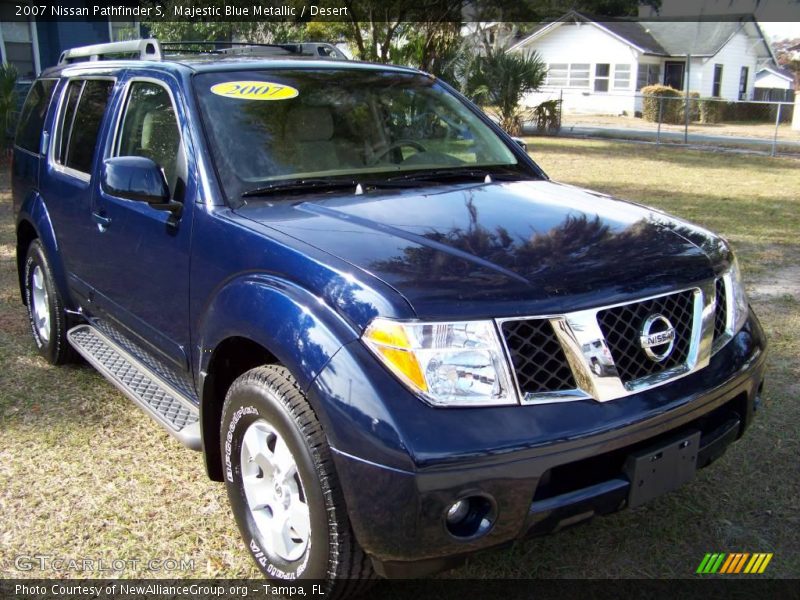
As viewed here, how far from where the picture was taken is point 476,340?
2285mm

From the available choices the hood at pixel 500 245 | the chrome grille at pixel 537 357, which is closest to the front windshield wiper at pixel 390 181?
the hood at pixel 500 245

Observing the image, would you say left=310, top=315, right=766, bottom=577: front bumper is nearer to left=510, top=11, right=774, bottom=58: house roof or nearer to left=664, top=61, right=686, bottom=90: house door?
left=510, top=11, right=774, bottom=58: house roof

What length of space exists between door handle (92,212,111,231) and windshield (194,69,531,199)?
2.85 feet

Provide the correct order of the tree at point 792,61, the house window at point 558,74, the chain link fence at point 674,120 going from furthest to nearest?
the tree at point 792,61 < the house window at point 558,74 < the chain link fence at point 674,120

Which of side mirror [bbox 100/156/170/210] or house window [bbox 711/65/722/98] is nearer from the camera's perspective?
side mirror [bbox 100/156/170/210]

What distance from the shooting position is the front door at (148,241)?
128 inches

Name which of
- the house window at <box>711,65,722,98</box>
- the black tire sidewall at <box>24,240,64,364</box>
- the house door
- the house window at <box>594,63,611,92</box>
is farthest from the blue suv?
the house window at <box>711,65,722,98</box>

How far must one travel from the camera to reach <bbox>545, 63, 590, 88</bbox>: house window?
4144cm

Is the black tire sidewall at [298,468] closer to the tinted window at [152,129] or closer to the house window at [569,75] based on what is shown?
the tinted window at [152,129]

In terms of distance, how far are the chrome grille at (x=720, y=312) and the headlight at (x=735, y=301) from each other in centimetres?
3

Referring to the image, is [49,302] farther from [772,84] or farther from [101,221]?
[772,84]

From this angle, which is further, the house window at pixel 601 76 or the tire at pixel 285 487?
the house window at pixel 601 76

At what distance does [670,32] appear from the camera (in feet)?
144

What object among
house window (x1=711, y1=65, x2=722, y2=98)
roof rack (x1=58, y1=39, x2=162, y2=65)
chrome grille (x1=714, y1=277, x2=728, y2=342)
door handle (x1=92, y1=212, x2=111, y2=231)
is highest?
house window (x1=711, y1=65, x2=722, y2=98)
